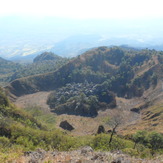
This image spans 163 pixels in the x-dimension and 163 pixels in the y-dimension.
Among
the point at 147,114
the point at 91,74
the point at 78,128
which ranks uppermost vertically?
the point at 91,74

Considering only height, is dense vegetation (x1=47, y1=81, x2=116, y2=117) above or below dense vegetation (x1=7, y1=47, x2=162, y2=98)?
below

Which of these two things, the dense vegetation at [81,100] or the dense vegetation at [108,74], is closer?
the dense vegetation at [81,100]

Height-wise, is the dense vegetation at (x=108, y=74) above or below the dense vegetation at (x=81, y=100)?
above

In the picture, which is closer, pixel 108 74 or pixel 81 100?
pixel 81 100

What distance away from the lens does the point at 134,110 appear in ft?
199

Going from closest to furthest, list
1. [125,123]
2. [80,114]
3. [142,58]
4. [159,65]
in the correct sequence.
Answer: [125,123] → [80,114] → [159,65] → [142,58]

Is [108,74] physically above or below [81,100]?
above

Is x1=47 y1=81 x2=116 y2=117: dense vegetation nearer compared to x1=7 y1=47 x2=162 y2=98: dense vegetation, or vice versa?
x1=47 y1=81 x2=116 y2=117: dense vegetation

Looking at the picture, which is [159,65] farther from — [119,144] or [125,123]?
[119,144]

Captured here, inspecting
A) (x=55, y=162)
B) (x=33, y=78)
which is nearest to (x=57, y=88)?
(x=33, y=78)

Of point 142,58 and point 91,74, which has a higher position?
point 142,58

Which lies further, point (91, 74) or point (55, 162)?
point (91, 74)

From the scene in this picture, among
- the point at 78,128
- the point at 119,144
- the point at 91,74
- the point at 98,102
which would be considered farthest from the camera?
the point at 91,74

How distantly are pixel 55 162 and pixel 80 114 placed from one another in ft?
161
